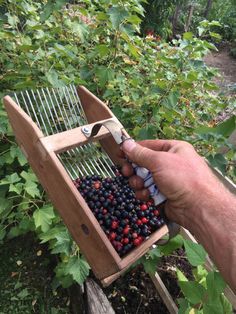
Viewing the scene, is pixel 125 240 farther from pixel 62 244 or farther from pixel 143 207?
pixel 62 244

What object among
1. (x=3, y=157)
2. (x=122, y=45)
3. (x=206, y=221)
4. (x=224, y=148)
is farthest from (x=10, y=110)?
(x=122, y=45)

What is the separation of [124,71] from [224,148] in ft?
3.07

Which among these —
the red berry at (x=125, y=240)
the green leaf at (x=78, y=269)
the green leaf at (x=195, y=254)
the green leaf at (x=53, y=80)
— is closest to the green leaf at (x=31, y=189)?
the green leaf at (x=78, y=269)

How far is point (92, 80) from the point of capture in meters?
1.97

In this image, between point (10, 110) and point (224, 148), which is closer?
point (10, 110)

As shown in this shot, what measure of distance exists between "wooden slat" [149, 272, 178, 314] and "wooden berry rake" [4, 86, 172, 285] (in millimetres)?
717

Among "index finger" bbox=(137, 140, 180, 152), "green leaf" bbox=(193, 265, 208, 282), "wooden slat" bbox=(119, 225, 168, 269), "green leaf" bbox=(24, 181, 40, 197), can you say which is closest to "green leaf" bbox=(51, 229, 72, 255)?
"green leaf" bbox=(24, 181, 40, 197)

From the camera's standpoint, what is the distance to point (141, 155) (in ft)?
3.33

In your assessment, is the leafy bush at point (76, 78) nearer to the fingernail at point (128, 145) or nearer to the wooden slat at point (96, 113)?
the wooden slat at point (96, 113)

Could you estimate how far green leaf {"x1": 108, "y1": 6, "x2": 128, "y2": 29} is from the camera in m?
1.52

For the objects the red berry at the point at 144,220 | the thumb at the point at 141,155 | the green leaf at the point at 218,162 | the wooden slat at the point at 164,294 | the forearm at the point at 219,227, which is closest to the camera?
the forearm at the point at 219,227

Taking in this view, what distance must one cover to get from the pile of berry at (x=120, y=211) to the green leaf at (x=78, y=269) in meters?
0.37

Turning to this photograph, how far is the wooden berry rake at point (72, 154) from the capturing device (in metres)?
0.93

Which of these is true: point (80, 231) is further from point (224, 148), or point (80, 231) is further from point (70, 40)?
point (70, 40)
